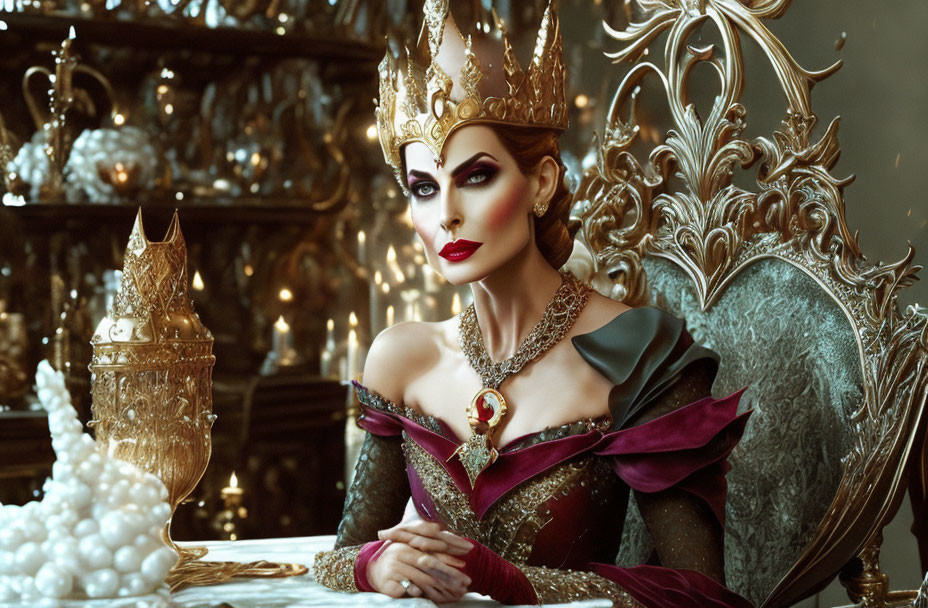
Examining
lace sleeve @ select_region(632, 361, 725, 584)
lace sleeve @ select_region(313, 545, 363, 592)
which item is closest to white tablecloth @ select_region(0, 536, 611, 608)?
lace sleeve @ select_region(313, 545, 363, 592)

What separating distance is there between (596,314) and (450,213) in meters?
0.27

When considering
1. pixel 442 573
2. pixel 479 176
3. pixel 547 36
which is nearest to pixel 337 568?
pixel 442 573

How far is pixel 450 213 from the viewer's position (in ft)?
4.53

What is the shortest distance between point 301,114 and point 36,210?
32.6 inches

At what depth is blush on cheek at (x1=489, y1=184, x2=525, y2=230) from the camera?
139 centimetres

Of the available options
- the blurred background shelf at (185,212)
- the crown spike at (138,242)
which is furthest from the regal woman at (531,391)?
the blurred background shelf at (185,212)

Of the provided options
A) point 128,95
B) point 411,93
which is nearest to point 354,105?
point 128,95

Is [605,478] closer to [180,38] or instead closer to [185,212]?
[185,212]

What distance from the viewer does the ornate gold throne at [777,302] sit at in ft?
4.79

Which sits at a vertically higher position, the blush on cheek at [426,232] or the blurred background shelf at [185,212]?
the blurred background shelf at [185,212]

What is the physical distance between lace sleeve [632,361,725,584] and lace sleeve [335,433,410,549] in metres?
0.39

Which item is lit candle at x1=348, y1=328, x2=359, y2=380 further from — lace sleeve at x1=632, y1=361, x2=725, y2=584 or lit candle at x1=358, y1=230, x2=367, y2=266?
lace sleeve at x1=632, y1=361, x2=725, y2=584

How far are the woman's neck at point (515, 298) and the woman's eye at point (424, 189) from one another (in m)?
0.14

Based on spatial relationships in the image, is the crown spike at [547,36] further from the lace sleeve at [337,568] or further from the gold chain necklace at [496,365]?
the lace sleeve at [337,568]
